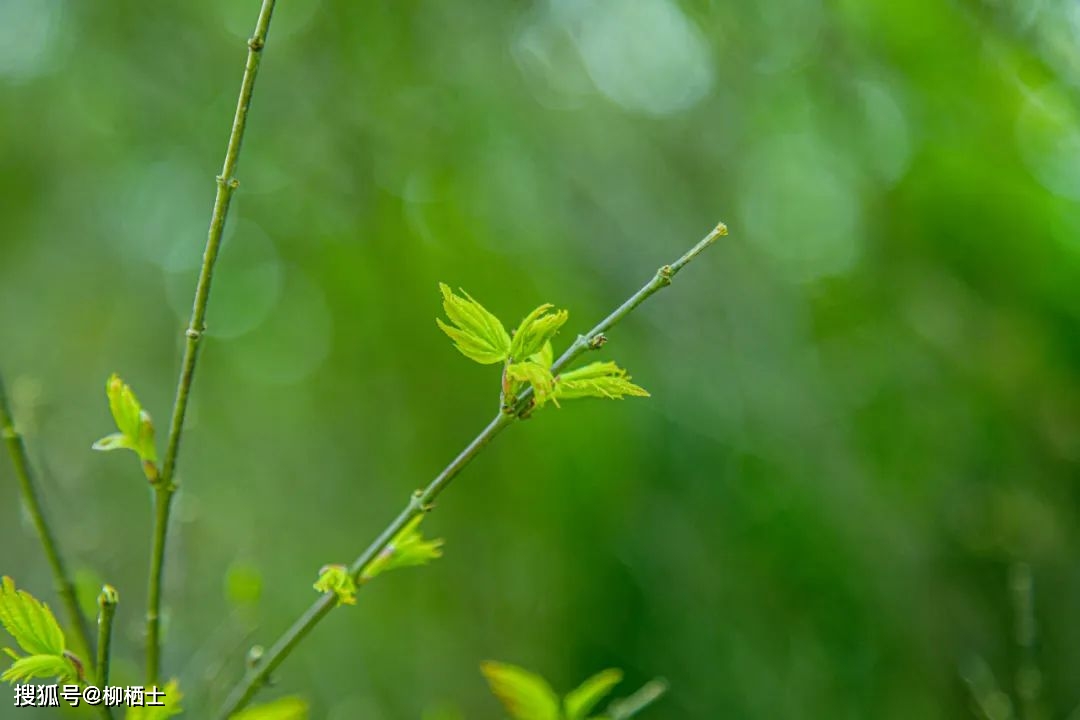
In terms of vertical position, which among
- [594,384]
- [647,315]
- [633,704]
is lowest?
[633,704]

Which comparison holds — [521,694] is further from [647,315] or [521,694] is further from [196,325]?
[647,315]

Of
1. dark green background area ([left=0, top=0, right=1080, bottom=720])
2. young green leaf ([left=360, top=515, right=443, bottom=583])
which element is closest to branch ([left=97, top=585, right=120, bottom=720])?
young green leaf ([left=360, top=515, right=443, bottom=583])

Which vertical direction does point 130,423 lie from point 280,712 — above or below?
above

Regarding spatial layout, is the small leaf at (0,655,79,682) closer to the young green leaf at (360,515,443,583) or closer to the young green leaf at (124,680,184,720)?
the young green leaf at (124,680,184,720)

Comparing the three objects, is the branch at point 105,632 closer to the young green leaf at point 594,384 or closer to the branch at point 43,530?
the branch at point 43,530

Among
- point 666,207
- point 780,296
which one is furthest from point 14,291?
point 780,296

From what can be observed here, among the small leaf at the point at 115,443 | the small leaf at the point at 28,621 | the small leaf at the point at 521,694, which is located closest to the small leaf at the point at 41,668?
the small leaf at the point at 28,621

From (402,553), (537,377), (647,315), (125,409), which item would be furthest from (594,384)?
(647,315)

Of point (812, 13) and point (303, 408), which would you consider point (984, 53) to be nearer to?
point (812, 13)
